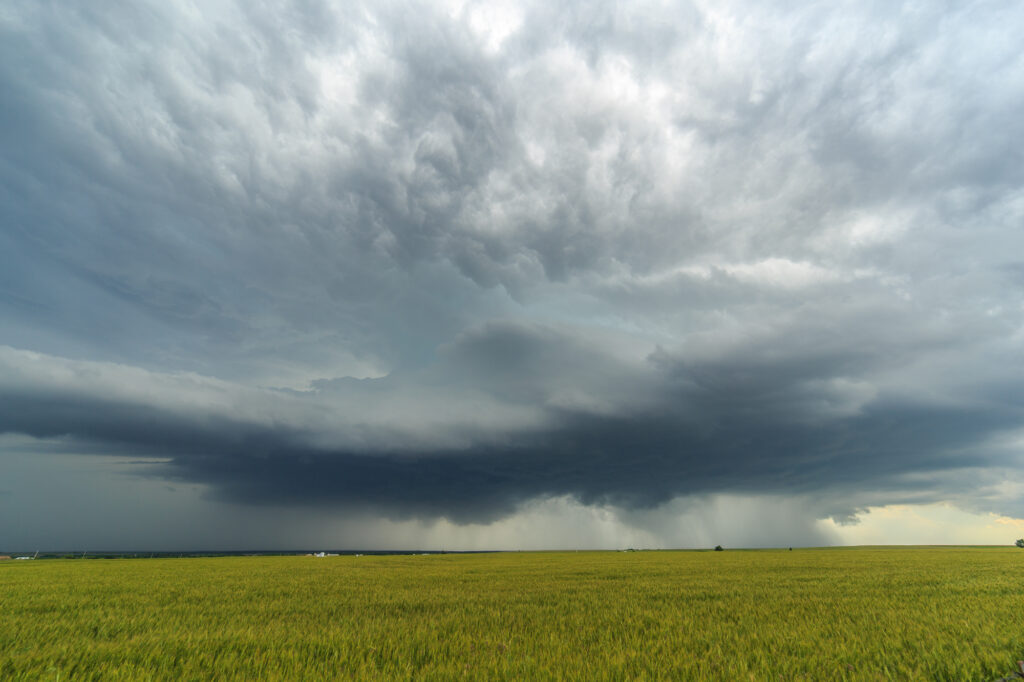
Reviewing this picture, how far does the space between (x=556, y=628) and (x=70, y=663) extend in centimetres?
820

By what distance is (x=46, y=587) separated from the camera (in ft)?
61.8

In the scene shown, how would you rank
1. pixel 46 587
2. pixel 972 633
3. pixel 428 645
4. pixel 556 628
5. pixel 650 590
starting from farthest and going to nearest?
pixel 46 587, pixel 650 590, pixel 556 628, pixel 972 633, pixel 428 645

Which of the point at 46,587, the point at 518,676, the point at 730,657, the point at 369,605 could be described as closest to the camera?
the point at 518,676

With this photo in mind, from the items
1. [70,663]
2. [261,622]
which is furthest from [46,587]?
[70,663]

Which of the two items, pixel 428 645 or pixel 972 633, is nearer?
pixel 428 645

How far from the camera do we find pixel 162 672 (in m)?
6.75

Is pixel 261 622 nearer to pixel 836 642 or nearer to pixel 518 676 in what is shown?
pixel 518 676

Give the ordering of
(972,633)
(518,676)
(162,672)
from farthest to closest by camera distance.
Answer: (972,633)
(162,672)
(518,676)

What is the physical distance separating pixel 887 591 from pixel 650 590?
789 centimetres

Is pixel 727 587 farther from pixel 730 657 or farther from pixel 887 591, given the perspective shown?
pixel 730 657

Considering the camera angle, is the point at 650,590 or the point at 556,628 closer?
the point at 556,628

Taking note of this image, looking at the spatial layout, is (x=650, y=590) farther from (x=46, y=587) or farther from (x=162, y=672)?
(x=46, y=587)

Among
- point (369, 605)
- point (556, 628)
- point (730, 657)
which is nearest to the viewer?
point (730, 657)

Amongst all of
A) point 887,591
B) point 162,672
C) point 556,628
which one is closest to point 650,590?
point 887,591
